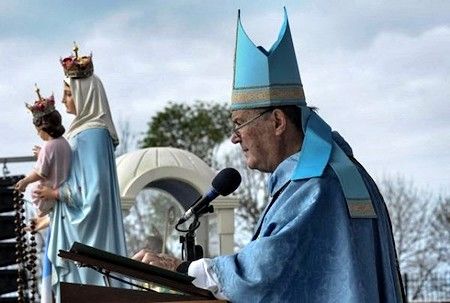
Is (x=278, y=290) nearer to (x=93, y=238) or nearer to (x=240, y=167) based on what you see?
(x=93, y=238)

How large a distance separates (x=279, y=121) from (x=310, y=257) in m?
0.52

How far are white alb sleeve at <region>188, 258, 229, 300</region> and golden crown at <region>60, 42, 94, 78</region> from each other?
4.04 metres

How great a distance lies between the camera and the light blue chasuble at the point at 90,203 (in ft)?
24.8

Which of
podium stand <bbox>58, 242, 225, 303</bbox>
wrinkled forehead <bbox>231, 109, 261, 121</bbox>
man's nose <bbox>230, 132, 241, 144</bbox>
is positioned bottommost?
podium stand <bbox>58, 242, 225, 303</bbox>

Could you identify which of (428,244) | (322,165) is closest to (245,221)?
(428,244)

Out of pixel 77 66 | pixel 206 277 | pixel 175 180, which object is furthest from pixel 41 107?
pixel 206 277

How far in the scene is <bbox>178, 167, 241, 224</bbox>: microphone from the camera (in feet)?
14.3

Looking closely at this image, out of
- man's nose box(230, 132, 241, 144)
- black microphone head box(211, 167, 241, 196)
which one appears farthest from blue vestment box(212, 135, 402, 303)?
black microphone head box(211, 167, 241, 196)

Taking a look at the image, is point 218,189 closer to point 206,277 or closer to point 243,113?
point 243,113

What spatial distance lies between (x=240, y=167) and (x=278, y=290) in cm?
2376

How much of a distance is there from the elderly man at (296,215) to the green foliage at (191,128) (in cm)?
2267

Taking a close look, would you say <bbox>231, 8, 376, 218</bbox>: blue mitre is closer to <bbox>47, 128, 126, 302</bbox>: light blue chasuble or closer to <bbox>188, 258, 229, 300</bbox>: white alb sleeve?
<bbox>188, 258, 229, 300</bbox>: white alb sleeve

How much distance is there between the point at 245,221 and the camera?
26594 mm

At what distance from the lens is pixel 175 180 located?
36.6 ft
